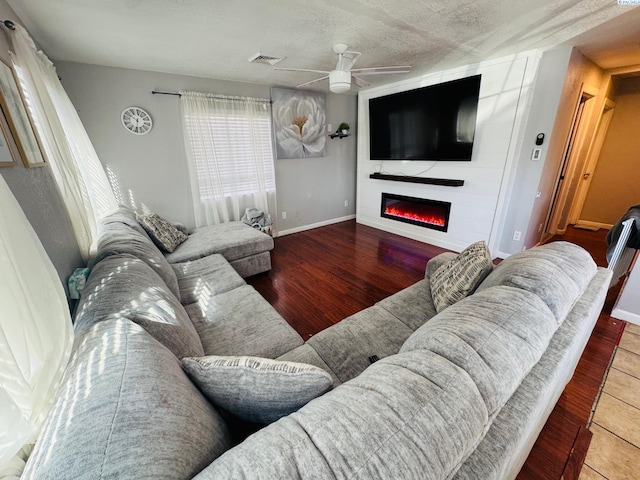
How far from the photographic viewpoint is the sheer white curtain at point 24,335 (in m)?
0.56

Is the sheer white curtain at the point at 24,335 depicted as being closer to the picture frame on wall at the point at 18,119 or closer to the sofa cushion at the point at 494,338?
the picture frame on wall at the point at 18,119

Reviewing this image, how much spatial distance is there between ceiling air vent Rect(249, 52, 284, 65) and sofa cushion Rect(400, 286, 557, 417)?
2686 millimetres

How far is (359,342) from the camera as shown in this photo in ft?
4.43

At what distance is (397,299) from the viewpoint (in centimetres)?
167

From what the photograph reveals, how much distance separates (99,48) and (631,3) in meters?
3.97

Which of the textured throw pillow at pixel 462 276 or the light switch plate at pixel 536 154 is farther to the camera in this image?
the light switch plate at pixel 536 154

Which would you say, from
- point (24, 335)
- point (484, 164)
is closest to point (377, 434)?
point (24, 335)

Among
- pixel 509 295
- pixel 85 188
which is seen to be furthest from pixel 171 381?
pixel 85 188

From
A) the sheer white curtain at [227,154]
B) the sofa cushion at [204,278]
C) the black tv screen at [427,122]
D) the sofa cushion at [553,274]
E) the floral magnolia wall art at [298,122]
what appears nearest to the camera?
the sofa cushion at [553,274]

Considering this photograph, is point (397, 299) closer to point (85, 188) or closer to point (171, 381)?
point (171, 381)

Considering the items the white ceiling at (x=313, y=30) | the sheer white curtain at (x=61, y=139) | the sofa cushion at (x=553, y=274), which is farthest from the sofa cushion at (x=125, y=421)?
the white ceiling at (x=313, y=30)

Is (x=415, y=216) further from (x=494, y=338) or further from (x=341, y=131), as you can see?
(x=494, y=338)

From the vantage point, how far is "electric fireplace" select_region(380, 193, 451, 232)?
3.64 meters

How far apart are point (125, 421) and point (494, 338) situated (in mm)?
967
